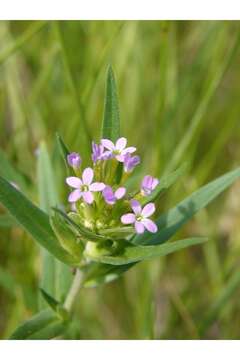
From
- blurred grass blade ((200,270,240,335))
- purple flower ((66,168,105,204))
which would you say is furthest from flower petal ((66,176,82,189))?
blurred grass blade ((200,270,240,335))

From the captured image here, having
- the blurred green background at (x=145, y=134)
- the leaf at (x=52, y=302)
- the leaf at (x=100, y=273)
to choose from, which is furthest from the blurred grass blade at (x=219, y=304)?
the leaf at (x=52, y=302)

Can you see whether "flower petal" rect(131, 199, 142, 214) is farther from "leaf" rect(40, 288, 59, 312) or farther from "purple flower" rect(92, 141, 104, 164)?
"leaf" rect(40, 288, 59, 312)

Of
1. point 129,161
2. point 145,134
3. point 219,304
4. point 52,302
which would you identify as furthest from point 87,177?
point 145,134

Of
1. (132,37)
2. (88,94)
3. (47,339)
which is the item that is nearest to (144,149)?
(132,37)

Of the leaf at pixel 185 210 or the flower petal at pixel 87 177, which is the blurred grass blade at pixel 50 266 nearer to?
the leaf at pixel 185 210

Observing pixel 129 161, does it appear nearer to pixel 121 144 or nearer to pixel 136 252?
pixel 121 144

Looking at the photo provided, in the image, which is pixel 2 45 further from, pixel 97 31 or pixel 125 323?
pixel 125 323
